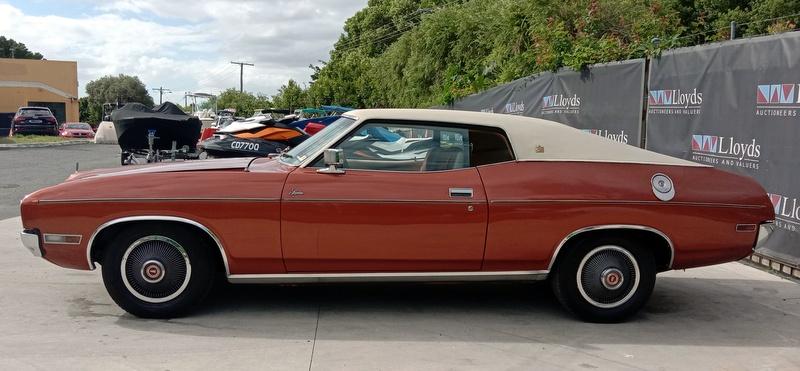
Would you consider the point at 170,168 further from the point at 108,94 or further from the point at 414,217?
the point at 108,94

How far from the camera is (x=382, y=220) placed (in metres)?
4.66

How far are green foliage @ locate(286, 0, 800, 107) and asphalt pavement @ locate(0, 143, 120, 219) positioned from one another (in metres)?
8.49

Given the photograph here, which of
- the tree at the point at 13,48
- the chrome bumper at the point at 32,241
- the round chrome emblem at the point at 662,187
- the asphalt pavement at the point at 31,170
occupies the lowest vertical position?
the asphalt pavement at the point at 31,170

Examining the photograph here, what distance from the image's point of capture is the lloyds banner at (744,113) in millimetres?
6066

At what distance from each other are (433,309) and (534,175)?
1264 mm

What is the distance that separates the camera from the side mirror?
4652mm

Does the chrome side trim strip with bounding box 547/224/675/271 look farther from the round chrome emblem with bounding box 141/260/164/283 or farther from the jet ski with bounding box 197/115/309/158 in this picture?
the jet ski with bounding box 197/115/309/158

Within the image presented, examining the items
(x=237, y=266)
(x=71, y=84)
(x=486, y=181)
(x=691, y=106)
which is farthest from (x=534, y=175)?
(x=71, y=84)

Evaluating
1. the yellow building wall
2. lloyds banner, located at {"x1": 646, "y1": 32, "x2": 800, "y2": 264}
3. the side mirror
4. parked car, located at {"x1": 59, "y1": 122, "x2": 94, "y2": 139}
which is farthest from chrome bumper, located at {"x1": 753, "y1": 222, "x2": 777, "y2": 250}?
the yellow building wall

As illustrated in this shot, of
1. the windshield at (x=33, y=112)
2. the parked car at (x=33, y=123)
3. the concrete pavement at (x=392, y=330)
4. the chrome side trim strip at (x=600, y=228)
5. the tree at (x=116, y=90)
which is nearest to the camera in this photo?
the concrete pavement at (x=392, y=330)

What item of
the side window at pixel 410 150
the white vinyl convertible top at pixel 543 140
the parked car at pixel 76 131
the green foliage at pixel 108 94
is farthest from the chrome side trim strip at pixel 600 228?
the green foliage at pixel 108 94

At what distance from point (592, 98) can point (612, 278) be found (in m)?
5.17

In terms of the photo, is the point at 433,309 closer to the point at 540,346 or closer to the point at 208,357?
the point at 540,346

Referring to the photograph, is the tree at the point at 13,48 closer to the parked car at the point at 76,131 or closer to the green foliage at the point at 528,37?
the parked car at the point at 76,131
